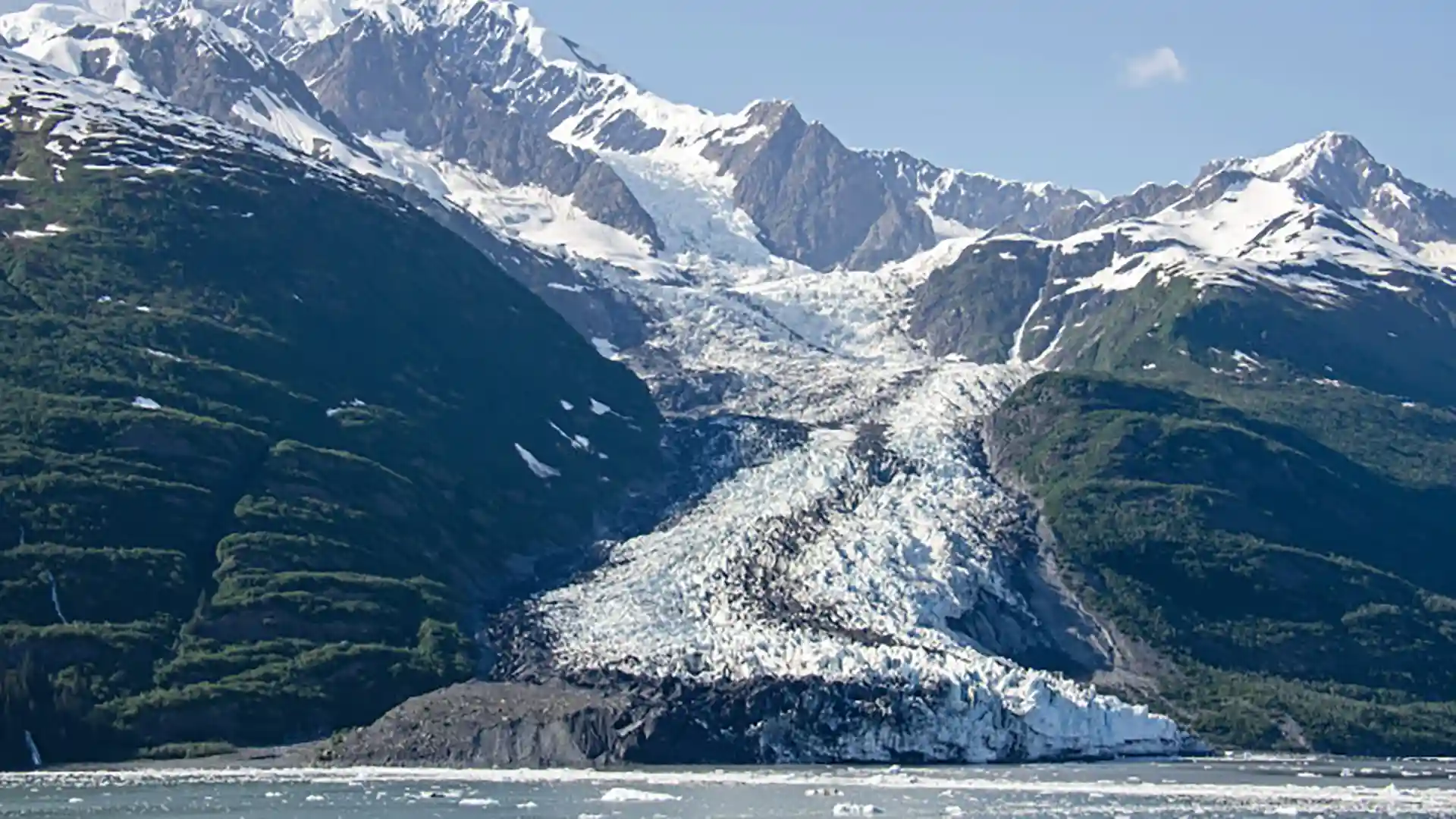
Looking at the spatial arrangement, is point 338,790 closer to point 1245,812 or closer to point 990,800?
point 990,800

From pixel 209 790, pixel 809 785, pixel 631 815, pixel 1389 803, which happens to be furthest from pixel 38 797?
pixel 1389 803

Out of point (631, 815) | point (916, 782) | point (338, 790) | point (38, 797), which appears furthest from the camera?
point (916, 782)

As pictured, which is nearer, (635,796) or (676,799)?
(676,799)

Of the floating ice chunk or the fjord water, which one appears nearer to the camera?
the fjord water

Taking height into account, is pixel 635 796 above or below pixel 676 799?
above

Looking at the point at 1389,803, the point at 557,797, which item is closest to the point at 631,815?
the point at 557,797

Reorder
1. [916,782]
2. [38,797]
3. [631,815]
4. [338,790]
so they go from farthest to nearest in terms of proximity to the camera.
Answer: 1. [916,782]
2. [338,790]
3. [38,797]
4. [631,815]

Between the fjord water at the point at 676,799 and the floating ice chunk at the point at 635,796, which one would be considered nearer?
the fjord water at the point at 676,799

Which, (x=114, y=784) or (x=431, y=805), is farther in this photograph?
(x=114, y=784)
